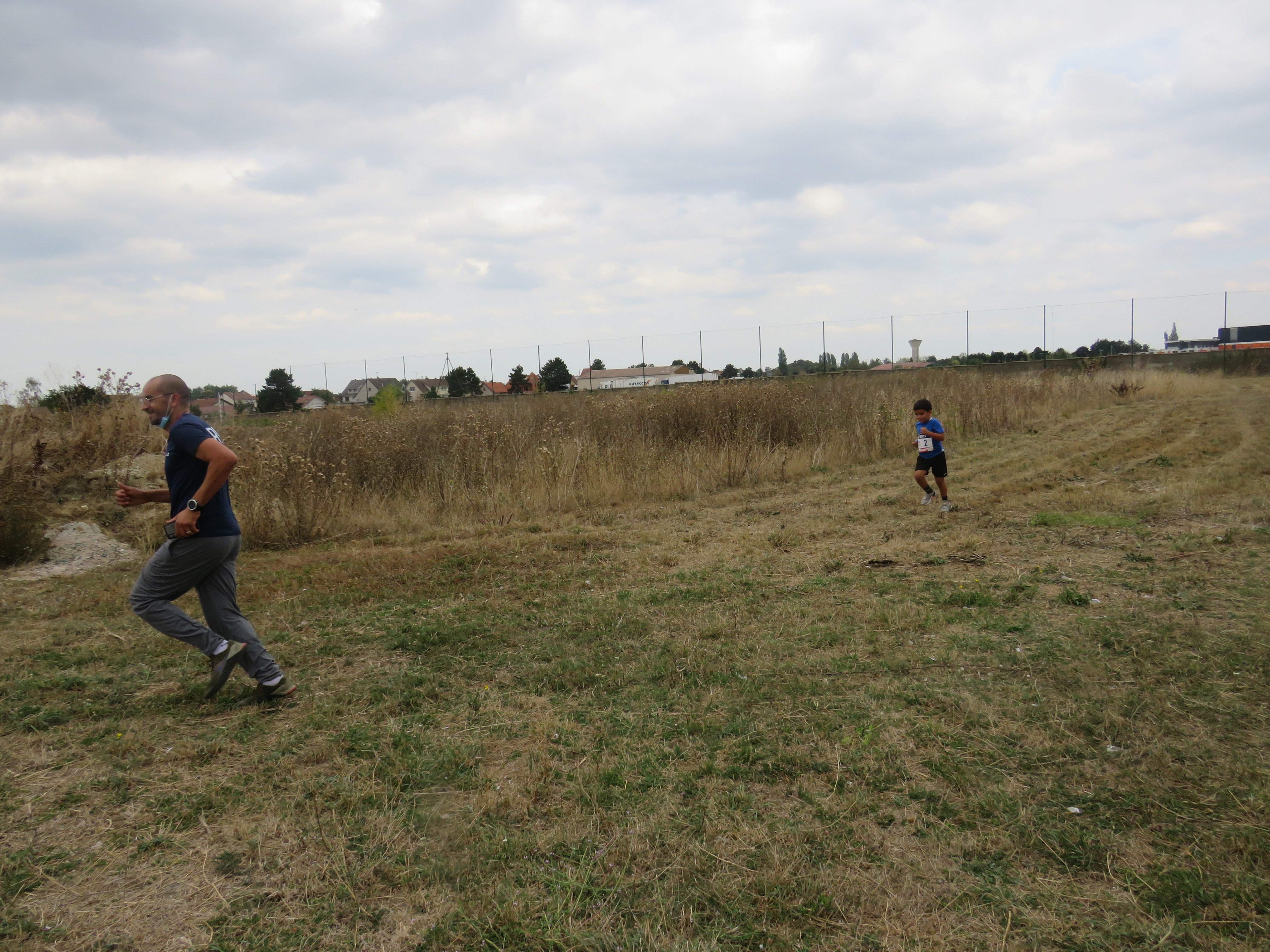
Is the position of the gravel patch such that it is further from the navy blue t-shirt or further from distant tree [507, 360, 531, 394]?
distant tree [507, 360, 531, 394]

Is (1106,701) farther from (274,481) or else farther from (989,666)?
(274,481)

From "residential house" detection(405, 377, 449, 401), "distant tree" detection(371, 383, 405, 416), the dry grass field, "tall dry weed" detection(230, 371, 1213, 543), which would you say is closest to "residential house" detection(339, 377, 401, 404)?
"residential house" detection(405, 377, 449, 401)

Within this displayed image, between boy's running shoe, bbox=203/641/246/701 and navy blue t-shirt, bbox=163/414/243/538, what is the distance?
648mm

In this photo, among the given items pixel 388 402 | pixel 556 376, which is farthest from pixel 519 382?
pixel 388 402

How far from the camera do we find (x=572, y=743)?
378 cm

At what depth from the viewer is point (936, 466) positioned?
9.52 m

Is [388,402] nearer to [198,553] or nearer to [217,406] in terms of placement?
[217,406]

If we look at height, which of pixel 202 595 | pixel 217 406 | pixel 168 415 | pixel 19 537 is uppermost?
pixel 217 406

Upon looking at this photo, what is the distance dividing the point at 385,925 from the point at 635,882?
858 mm

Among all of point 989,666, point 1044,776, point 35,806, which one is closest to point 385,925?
point 35,806

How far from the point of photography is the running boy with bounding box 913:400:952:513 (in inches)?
373

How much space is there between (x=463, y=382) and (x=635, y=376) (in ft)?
28.1

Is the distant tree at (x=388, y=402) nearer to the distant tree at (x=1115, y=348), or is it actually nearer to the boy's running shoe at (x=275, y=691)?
the boy's running shoe at (x=275, y=691)

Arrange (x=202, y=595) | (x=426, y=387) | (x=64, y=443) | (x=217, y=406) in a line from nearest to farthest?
1. (x=202, y=595)
2. (x=64, y=443)
3. (x=217, y=406)
4. (x=426, y=387)
